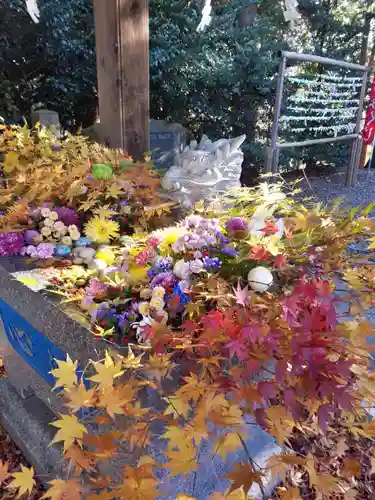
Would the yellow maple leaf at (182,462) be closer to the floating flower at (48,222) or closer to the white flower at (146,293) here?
the white flower at (146,293)

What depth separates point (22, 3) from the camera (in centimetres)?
469

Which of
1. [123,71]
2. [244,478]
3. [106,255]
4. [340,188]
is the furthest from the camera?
[340,188]

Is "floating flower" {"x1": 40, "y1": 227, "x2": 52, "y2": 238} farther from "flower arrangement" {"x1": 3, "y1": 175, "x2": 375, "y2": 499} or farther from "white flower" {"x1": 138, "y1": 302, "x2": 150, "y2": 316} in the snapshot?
"white flower" {"x1": 138, "y1": 302, "x2": 150, "y2": 316}

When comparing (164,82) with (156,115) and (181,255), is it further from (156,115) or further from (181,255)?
(181,255)

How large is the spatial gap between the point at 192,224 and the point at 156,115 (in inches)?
208

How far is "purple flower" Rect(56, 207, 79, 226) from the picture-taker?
1.72m

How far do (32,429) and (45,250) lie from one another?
78cm

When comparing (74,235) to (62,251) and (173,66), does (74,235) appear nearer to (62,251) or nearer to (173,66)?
(62,251)

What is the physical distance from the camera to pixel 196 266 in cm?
115

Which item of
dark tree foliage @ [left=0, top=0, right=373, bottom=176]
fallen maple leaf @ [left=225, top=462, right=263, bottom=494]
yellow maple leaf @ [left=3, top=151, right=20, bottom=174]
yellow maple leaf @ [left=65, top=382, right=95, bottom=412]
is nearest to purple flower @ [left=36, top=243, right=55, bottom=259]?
yellow maple leaf @ [left=3, top=151, right=20, bottom=174]

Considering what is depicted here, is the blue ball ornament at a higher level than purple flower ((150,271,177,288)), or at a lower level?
lower

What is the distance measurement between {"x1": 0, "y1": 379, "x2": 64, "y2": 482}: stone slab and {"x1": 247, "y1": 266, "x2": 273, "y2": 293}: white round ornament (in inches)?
41.2

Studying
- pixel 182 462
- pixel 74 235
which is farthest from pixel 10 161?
pixel 182 462

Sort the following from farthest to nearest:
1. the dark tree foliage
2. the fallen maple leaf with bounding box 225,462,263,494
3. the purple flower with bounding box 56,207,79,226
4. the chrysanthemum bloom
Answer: the dark tree foliage < the purple flower with bounding box 56,207,79,226 < the chrysanthemum bloom < the fallen maple leaf with bounding box 225,462,263,494
